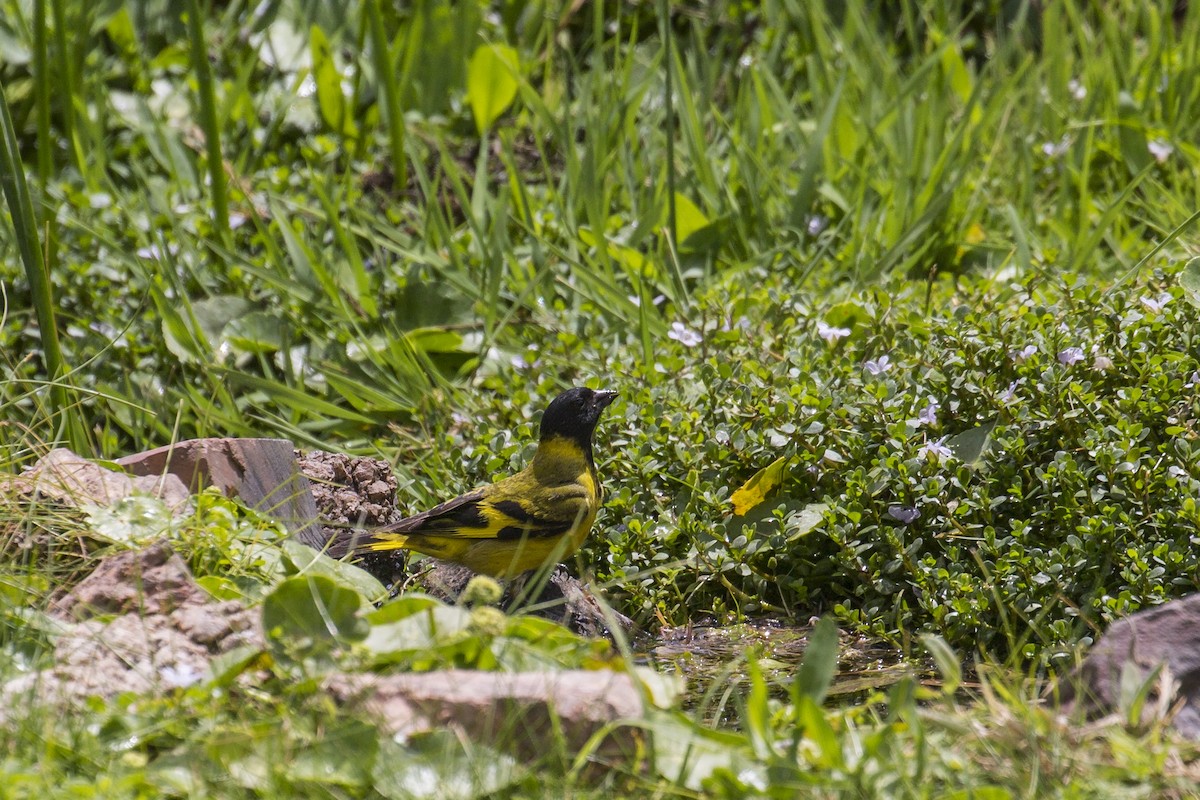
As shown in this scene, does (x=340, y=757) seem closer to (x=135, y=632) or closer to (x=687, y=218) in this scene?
(x=135, y=632)

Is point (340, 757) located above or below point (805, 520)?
above

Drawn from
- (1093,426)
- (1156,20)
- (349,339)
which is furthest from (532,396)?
(1156,20)

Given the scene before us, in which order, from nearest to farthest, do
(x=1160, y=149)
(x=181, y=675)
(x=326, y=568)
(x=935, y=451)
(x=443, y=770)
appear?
(x=443, y=770), (x=181, y=675), (x=326, y=568), (x=935, y=451), (x=1160, y=149)

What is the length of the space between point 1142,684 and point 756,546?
1442 millimetres

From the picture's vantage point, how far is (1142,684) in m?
2.36

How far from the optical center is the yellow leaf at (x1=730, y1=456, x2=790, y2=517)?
3.82 metres

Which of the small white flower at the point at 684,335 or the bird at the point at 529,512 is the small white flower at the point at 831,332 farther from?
the bird at the point at 529,512

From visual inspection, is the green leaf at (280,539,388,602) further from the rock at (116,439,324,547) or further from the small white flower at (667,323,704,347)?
the small white flower at (667,323,704,347)

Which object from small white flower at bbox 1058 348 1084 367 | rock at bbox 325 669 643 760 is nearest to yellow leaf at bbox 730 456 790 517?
small white flower at bbox 1058 348 1084 367

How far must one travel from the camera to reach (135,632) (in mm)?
2688

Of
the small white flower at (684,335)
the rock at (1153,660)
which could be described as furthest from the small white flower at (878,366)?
the rock at (1153,660)

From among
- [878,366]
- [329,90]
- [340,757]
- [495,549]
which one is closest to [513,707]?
[340,757]

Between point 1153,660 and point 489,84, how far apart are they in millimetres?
4466

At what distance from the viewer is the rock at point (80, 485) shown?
3.23 meters
